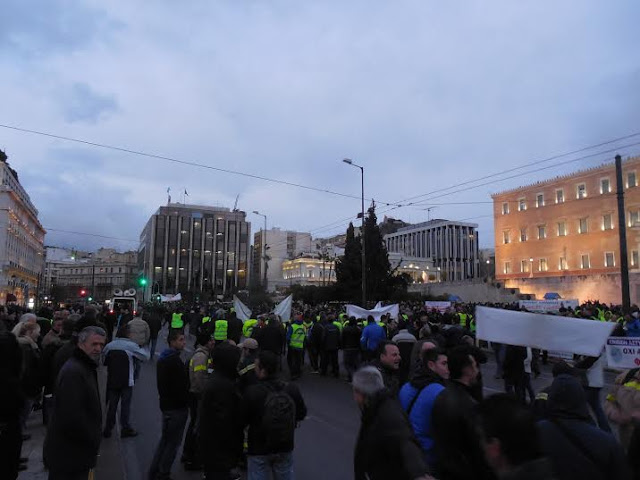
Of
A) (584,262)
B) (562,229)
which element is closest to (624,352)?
(584,262)

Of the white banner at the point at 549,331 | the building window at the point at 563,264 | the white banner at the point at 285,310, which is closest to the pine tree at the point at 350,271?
the building window at the point at 563,264

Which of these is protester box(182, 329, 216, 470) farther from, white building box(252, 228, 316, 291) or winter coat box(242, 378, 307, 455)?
white building box(252, 228, 316, 291)

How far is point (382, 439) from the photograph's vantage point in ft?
10.4

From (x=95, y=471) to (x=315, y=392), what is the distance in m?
6.52

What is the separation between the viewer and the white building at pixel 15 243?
6206 centimetres

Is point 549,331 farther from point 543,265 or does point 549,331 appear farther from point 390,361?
point 543,265

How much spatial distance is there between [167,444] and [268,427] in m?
2.59

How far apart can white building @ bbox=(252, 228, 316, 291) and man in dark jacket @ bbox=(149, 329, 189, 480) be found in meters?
113

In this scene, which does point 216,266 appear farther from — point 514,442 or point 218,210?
point 514,442

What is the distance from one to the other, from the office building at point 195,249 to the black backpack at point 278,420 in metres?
111

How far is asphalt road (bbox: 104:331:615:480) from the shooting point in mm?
6979

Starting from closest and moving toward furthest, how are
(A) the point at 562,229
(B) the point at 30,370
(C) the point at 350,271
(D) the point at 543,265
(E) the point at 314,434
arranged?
(B) the point at 30,370 < (E) the point at 314,434 < (C) the point at 350,271 < (A) the point at 562,229 < (D) the point at 543,265

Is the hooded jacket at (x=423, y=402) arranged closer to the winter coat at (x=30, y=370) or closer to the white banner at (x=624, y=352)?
the winter coat at (x=30, y=370)

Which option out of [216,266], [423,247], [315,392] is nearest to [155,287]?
[216,266]
